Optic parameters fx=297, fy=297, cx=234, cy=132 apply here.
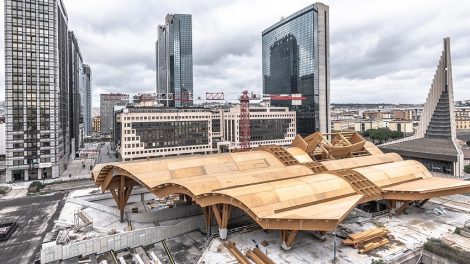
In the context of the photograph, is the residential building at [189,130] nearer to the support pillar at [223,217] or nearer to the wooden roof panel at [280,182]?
the wooden roof panel at [280,182]

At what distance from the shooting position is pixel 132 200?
215 feet

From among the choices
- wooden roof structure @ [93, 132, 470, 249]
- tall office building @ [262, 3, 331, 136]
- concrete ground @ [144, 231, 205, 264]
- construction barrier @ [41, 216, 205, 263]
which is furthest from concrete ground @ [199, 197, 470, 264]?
tall office building @ [262, 3, 331, 136]

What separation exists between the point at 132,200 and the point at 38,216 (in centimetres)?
1762

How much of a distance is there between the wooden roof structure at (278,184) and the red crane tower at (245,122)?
58.3 meters

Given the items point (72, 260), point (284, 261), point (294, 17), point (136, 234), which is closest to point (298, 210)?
point (284, 261)

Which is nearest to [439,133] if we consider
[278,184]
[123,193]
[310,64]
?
[310,64]

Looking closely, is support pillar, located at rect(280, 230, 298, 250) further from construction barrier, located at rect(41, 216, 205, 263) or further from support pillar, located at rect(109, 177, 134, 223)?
support pillar, located at rect(109, 177, 134, 223)

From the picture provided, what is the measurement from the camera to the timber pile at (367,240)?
37.7m

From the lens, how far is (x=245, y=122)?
12462cm

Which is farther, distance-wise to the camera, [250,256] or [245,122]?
[245,122]

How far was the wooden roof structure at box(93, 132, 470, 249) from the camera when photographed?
37.1m

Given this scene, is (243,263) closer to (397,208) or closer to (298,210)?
(298,210)

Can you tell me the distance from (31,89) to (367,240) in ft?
325

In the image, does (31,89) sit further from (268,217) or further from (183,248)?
(268,217)
